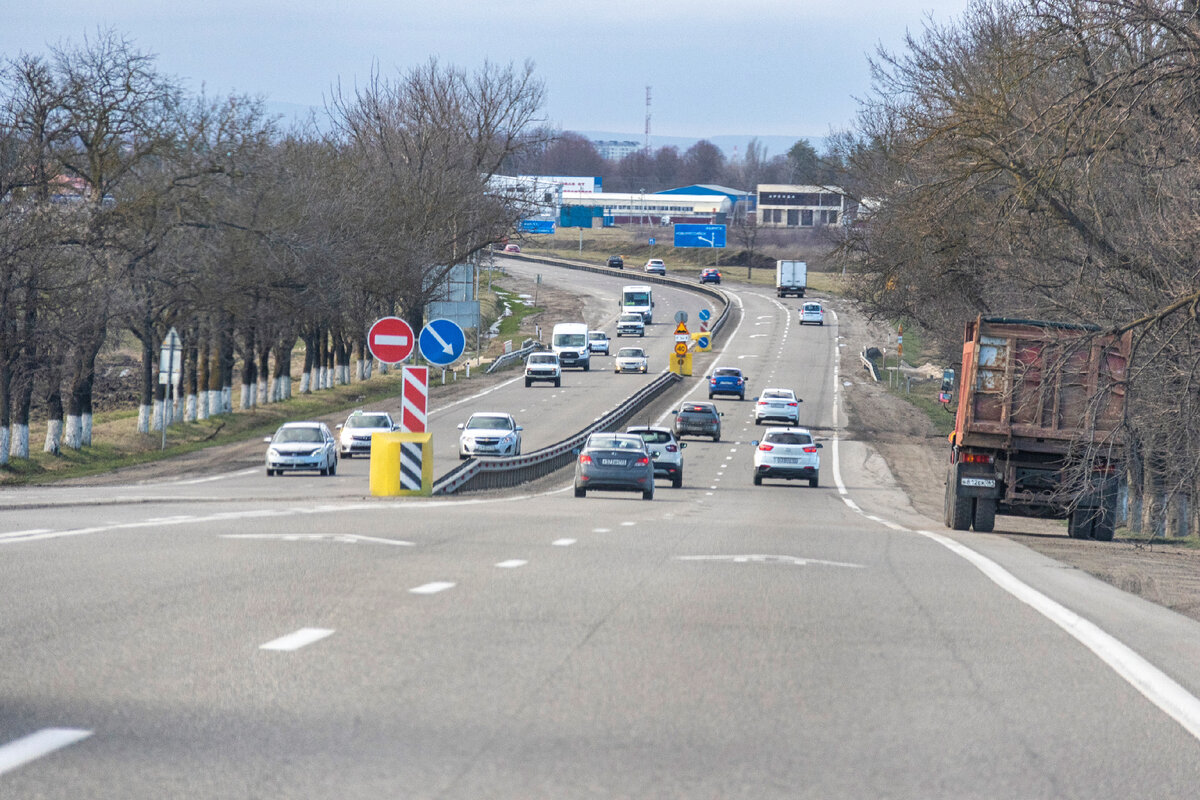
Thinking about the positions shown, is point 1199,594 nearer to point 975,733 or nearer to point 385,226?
point 975,733

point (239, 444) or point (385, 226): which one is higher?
point (385, 226)

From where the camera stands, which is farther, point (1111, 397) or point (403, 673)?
point (1111, 397)

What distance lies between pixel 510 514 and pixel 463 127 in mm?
54280

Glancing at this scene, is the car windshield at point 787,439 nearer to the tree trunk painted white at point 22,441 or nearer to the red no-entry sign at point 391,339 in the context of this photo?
the red no-entry sign at point 391,339

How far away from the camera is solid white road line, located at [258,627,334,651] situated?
24.1 ft

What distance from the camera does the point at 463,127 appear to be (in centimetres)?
7094

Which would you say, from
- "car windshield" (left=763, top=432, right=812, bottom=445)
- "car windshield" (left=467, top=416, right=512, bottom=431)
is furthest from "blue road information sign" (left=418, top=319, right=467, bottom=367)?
"car windshield" (left=467, top=416, right=512, bottom=431)

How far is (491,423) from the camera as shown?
1663 inches

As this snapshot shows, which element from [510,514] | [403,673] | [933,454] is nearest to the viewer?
[403,673]

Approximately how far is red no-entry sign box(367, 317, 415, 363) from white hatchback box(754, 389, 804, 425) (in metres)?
35.9

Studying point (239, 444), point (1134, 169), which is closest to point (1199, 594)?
point (1134, 169)

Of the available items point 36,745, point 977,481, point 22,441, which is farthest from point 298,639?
point 22,441

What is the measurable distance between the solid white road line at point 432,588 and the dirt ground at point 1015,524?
20.3 ft

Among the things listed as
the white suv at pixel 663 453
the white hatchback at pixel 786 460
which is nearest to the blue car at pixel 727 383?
the white hatchback at pixel 786 460
